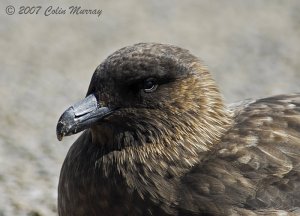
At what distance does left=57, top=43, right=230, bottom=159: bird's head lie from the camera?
4.32m

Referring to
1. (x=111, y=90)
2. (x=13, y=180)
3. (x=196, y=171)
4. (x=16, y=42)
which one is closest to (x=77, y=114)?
(x=111, y=90)

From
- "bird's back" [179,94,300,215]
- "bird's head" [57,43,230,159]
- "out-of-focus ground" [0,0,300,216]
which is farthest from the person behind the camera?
"out-of-focus ground" [0,0,300,216]

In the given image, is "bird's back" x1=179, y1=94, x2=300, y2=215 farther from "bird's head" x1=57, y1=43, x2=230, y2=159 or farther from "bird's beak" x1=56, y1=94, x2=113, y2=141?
"bird's beak" x1=56, y1=94, x2=113, y2=141

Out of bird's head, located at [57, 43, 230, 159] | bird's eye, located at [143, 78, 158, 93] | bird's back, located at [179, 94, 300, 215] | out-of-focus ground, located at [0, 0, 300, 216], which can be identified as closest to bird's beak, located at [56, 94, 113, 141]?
bird's head, located at [57, 43, 230, 159]

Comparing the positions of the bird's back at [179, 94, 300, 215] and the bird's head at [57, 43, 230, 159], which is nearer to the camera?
the bird's back at [179, 94, 300, 215]

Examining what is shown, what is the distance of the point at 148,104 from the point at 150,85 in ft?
0.36

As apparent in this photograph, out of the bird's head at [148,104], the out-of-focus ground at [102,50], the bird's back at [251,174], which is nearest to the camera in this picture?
the bird's back at [251,174]

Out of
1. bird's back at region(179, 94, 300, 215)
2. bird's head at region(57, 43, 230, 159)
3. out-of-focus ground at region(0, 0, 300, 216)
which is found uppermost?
out-of-focus ground at region(0, 0, 300, 216)

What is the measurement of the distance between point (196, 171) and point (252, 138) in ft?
1.21

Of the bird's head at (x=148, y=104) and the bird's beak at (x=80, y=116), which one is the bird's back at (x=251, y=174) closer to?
the bird's head at (x=148, y=104)

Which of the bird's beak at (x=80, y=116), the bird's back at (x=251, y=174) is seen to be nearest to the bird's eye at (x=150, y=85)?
the bird's beak at (x=80, y=116)

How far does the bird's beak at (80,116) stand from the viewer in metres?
4.29

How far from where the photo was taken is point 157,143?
448cm

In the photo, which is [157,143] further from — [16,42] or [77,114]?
[16,42]
